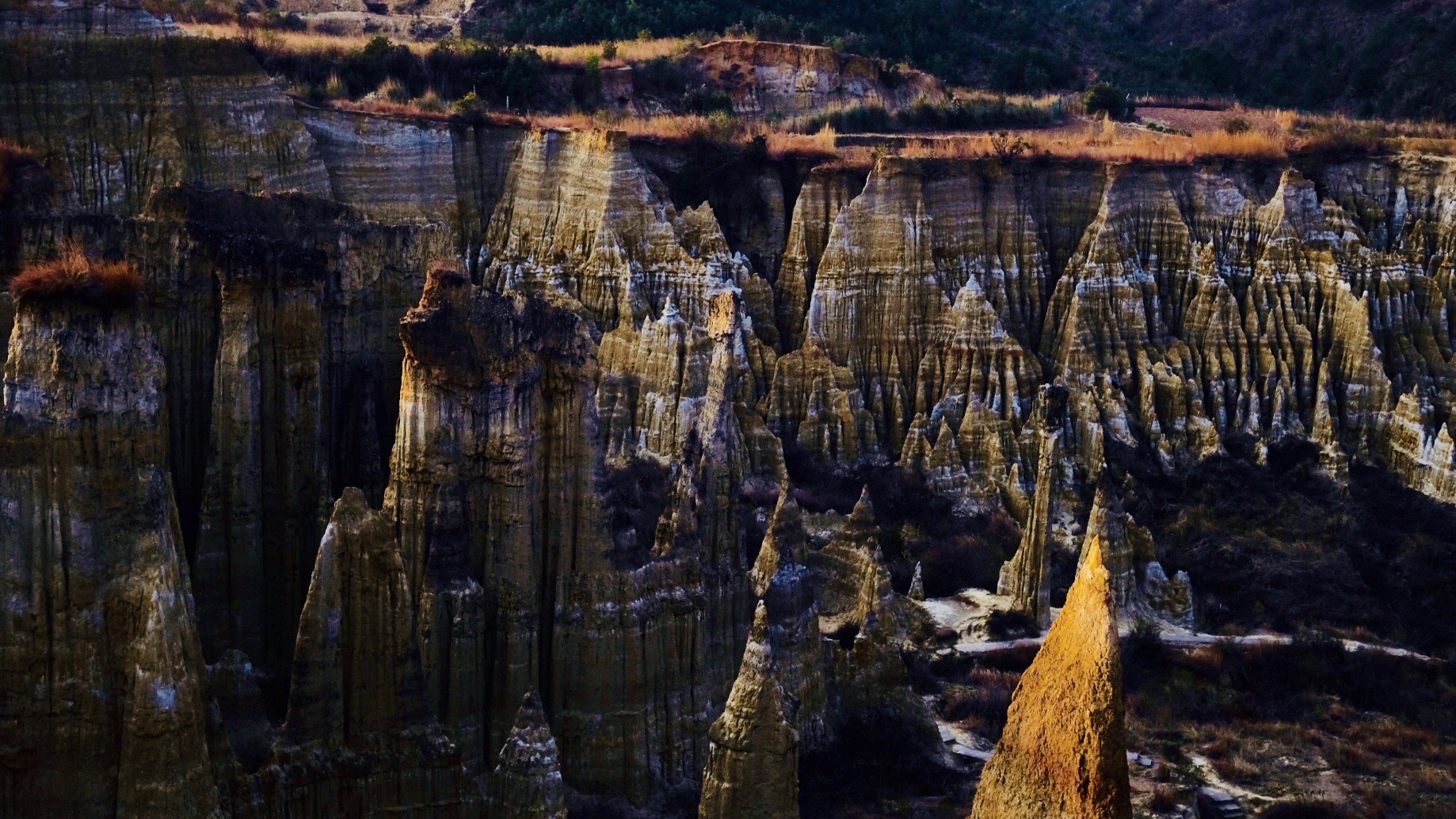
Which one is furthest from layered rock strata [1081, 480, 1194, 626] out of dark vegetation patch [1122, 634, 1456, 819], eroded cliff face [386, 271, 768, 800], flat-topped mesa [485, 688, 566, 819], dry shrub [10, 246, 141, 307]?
dry shrub [10, 246, 141, 307]

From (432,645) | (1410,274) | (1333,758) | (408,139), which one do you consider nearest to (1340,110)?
(1410,274)

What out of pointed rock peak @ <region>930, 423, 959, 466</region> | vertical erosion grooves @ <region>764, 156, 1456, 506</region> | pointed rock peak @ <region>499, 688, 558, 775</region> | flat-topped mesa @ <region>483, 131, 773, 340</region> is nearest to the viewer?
pointed rock peak @ <region>499, 688, 558, 775</region>

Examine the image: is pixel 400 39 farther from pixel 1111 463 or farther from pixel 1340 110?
pixel 1340 110

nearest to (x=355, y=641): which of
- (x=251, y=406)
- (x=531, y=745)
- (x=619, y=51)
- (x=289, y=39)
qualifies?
(x=531, y=745)

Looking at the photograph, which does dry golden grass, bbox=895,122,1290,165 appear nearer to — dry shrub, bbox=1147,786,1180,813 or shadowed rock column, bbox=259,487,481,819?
dry shrub, bbox=1147,786,1180,813

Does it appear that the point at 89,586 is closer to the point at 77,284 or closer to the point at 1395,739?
the point at 77,284

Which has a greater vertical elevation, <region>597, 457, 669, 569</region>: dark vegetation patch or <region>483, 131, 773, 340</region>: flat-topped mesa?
<region>483, 131, 773, 340</region>: flat-topped mesa
